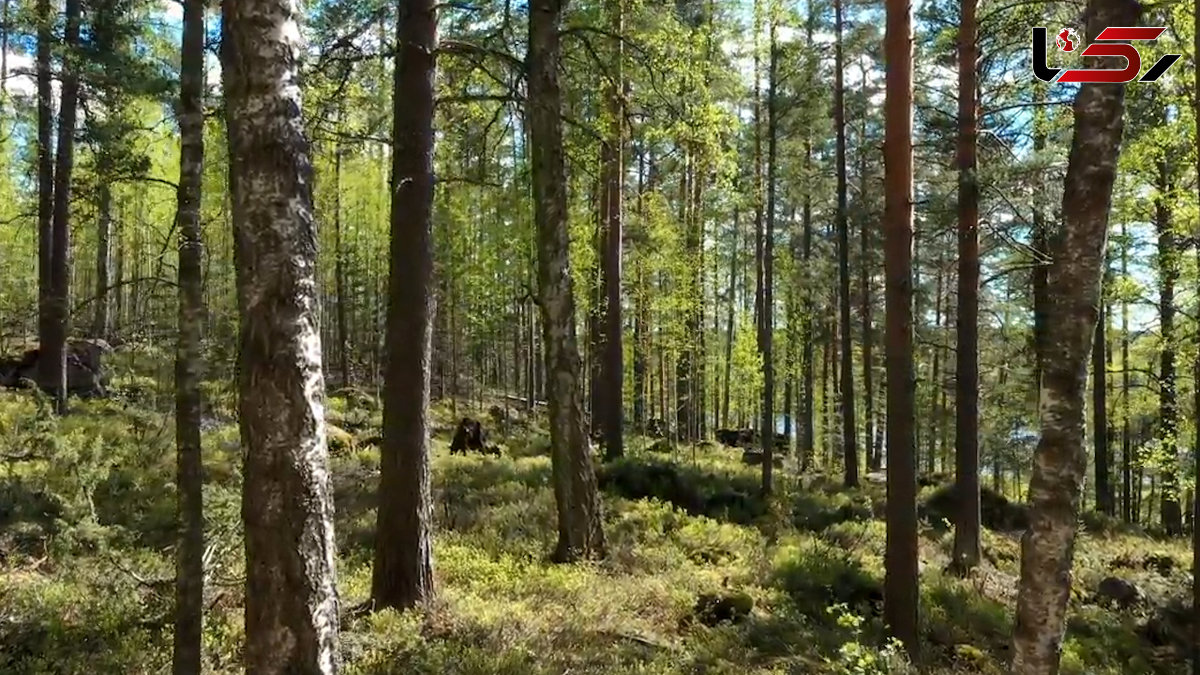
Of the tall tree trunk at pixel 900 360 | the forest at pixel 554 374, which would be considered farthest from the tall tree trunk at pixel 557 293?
the tall tree trunk at pixel 900 360

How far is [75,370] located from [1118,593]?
20.1 m

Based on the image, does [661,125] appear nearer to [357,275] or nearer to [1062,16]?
[1062,16]

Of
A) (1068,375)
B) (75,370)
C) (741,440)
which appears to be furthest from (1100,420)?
(75,370)

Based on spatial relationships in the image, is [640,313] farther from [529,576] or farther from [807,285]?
[529,576]

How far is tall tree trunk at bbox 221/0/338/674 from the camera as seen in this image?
3.35 metres

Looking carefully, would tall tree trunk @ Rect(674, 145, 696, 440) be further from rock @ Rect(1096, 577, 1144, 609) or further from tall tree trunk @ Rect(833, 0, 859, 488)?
rock @ Rect(1096, 577, 1144, 609)

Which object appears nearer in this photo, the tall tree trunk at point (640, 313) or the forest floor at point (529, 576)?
the forest floor at point (529, 576)

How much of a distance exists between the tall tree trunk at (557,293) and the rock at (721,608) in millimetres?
1331

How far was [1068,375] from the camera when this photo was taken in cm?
451

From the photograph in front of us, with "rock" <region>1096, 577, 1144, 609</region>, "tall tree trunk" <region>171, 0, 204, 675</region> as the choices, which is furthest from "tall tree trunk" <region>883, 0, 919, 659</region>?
"tall tree trunk" <region>171, 0, 204, 675</region>

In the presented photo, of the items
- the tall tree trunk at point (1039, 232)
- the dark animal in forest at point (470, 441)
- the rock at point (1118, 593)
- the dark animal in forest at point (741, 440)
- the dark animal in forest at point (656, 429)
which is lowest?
the rock at point (1118, 593)

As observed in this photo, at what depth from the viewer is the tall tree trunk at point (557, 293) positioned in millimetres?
8711

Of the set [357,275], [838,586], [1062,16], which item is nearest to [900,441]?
[838,586]

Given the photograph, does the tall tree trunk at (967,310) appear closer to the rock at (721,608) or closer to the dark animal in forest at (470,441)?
the rock at (721,608)
